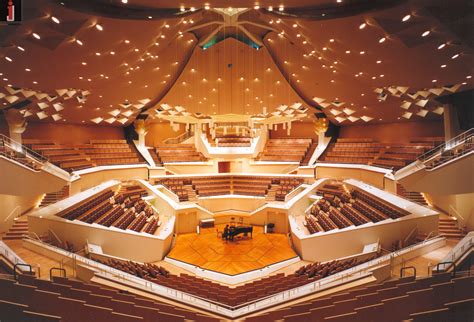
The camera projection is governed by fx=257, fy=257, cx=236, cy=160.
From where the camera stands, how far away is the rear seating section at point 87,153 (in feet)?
37.1

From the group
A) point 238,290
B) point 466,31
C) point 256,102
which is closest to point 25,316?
point 238,290

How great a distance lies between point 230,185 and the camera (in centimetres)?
1548

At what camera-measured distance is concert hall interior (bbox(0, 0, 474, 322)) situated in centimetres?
426

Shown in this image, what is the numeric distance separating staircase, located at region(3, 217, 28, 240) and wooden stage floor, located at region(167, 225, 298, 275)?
463cm

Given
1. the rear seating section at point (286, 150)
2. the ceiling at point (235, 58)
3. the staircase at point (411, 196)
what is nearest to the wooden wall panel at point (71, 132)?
the ceiling at point (235, 58)

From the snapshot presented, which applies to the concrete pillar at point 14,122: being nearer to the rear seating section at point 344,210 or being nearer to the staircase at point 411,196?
the rear seating section at point 344,210

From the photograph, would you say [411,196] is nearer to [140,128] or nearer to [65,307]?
[65,307]

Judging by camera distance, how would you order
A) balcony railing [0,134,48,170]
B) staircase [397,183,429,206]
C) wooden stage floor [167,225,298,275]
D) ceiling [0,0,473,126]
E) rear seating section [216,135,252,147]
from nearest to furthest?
ceiling [0,0,473,126] < balcony railing [0,134,48,170] < wooden stage floor [167,225,298,275] < staircase [397,183,429,206] < rear seating section [216,135,252,147]

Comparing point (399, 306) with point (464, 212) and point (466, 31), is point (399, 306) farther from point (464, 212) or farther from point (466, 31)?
point (464, 212)

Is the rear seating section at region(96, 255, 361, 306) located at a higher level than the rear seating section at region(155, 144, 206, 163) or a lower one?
lower

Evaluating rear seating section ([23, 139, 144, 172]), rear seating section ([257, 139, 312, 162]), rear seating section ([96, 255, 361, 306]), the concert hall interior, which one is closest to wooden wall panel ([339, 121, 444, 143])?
the concert hall interior

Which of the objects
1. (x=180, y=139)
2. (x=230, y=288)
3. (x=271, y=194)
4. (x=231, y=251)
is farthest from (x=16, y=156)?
(x=180, y=139)

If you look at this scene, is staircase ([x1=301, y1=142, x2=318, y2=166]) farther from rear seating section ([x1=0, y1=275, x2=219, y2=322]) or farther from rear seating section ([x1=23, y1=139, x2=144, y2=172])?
rear seating section ([x1=0, y1=275, x2=219, y2=322])

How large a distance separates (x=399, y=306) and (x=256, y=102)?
38.3 feet
